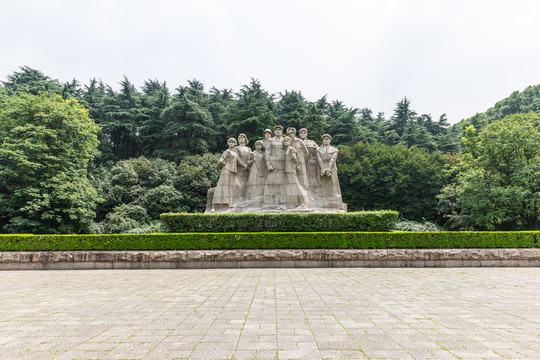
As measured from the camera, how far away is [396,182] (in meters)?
26.5

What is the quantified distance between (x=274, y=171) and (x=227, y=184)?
7.56 ft

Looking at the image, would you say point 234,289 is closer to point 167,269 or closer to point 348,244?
point 167,269

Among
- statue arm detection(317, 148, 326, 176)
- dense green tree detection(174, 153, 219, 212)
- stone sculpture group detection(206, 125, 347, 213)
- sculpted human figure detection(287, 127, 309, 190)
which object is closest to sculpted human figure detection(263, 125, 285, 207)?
stone sculpture group detection(206, 125, 347, 213)

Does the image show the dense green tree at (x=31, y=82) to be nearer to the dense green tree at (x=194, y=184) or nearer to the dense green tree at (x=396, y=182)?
the dense green tree at (x=194, y=184)

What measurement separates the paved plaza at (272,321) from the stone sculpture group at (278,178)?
7366 millimetres

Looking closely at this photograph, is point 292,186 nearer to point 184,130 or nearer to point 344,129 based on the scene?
point 184,130

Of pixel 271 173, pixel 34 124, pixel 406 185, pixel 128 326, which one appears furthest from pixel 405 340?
pixel 406 185

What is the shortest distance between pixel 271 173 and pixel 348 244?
5.06 meters

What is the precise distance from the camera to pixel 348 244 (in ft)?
34.3

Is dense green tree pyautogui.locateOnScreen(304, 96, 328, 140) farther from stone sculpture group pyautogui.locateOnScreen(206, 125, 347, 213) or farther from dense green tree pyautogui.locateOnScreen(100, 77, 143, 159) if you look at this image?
dense green tree pyautogui.locateOnScreen(100, 77, 143, 159)

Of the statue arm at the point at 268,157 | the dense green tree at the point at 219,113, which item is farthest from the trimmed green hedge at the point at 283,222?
the dense green tree at the point at 219,113

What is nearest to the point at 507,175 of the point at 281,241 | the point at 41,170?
the point at 281,241

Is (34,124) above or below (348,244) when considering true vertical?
above

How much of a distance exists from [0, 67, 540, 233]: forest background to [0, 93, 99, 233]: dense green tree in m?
0.08
